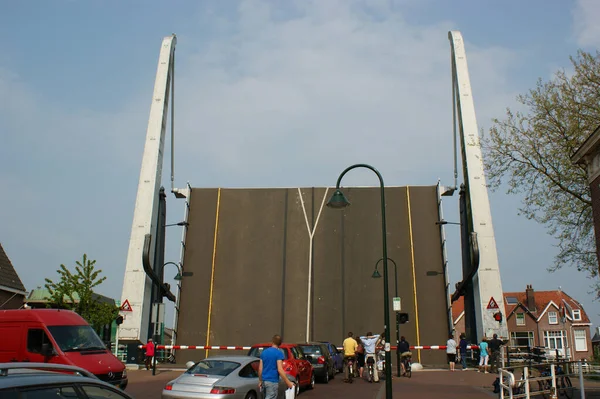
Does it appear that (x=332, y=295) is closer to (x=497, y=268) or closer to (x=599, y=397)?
(x=497, y=268)

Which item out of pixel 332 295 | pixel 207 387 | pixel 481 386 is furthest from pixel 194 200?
pixel 207 387

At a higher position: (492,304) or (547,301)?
(547,301)

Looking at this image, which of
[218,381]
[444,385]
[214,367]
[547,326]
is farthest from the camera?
[547,326]

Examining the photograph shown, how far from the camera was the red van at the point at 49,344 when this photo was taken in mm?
11665

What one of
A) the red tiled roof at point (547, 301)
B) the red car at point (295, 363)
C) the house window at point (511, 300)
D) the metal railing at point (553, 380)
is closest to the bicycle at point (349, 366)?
the red car at point (295, 363)

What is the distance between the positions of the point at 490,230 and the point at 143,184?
13.9 meters

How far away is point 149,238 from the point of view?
22.2 meters

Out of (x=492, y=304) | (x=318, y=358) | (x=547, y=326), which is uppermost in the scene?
(x=547, y=326)

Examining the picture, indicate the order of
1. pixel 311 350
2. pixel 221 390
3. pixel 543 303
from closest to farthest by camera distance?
pixel 221 390 → pixel 311 350 → pixel 543 303

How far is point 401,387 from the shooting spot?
16281 millimetres

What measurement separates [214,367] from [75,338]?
357 centimetres

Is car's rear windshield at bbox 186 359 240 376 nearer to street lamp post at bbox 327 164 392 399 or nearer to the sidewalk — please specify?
street lamp post at bbox 327 164 392 399

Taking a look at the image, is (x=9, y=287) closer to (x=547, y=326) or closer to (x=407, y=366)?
(x=407, y=366)

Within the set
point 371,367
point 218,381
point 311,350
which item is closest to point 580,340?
point 371,367
